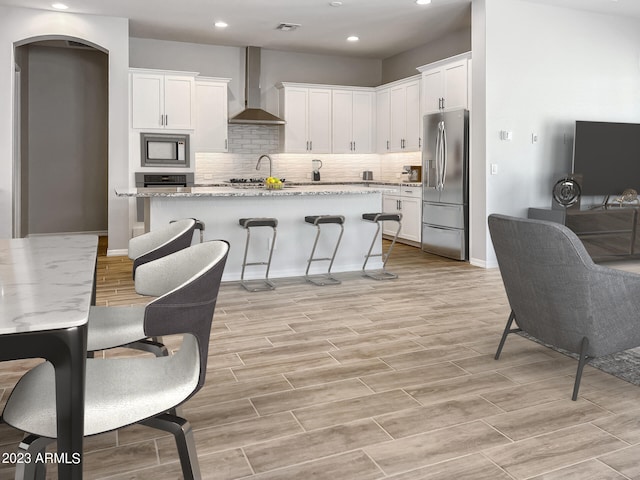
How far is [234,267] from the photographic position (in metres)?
5.77

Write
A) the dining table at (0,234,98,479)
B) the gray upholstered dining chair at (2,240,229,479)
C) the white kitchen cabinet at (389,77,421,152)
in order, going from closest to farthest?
the dining table at (0,234,98,479) < the gray upholstered dining chair at (2,240,229,479) < the white kitchen cabinet at (389,77,421,152)

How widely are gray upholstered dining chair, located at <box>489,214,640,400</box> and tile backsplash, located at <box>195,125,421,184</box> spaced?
6.05 m

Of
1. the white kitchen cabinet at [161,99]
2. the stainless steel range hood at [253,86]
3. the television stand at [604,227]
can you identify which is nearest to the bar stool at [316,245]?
the television stand at [604,227]

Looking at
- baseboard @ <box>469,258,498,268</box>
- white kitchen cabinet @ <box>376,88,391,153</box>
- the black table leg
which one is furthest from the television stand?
the black table leg

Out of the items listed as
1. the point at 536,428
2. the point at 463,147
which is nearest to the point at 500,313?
the point at 536,428

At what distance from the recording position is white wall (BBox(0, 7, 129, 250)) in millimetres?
6695

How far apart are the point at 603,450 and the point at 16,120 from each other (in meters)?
7.24

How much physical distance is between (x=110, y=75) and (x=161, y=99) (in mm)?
770

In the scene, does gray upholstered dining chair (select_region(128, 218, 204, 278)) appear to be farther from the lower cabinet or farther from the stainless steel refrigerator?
the lower cabinet

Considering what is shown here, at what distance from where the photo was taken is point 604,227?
6.57 metres

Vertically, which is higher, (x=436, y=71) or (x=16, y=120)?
(x=436, y=71)

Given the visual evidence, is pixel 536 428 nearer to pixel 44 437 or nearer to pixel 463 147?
pixel 44 437

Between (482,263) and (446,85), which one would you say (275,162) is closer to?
(446,85)

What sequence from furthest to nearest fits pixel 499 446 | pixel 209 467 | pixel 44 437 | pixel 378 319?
pixel 378 319
pixel 499 446
pixel 209 467
pixel 44 437
